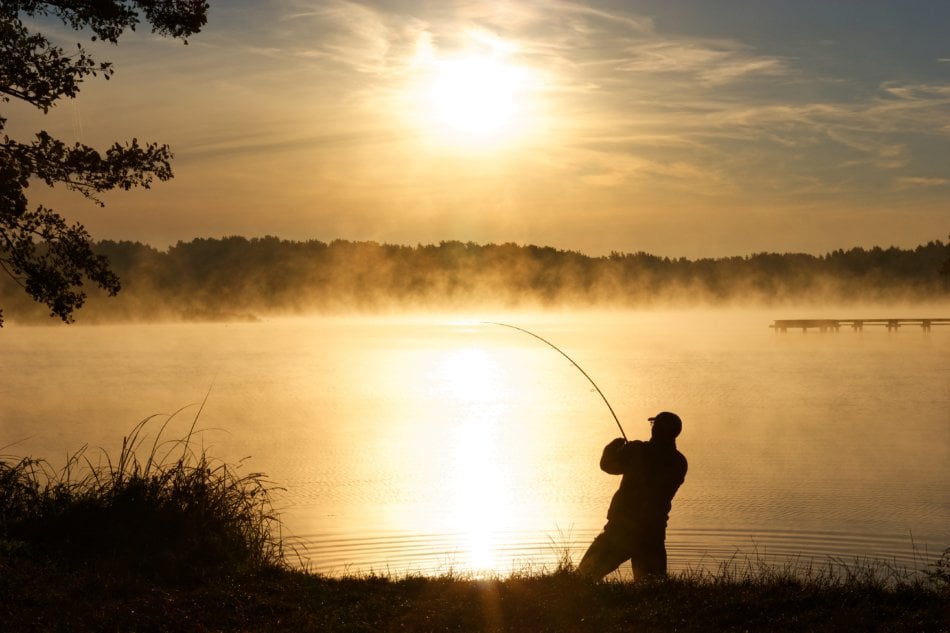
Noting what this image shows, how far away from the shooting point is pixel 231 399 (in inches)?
1474

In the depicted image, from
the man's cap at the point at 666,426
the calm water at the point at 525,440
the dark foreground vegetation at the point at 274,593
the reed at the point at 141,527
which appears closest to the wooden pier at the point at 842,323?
the calm water at the point at 525,440

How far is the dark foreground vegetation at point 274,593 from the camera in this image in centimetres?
717

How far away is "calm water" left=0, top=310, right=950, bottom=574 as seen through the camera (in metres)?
14.0

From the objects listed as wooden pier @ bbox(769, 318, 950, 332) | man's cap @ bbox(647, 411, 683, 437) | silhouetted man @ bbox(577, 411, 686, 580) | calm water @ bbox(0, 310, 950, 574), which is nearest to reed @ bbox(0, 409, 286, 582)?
calm water @ bbox(0, 310, 950, 574)

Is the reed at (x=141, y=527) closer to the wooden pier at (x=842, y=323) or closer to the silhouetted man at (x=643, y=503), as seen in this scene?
the silhouetted man at (x=643, y=503)

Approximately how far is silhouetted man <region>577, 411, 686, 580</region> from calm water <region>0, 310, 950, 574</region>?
2452 millimetres

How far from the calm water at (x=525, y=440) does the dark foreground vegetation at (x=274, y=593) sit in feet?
10.8

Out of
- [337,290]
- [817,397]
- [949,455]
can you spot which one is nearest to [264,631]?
[949,455]

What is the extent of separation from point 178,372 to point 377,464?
30305 mm

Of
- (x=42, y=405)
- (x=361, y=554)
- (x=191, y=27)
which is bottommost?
(x=361, y=554)

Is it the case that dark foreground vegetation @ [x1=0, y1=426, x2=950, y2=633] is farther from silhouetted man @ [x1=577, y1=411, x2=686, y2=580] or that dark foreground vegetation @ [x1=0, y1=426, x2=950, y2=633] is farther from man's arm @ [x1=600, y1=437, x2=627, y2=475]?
man's arm @ [x1=600, y1=437, x2=627, y2=475]

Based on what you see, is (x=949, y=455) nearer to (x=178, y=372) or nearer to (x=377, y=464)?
(x=377, y=464)

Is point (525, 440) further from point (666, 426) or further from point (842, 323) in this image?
point (842, 323)

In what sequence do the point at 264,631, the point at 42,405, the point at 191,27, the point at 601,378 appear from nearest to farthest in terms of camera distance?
1. the point at 264,631
2. the point at 191,27
3. the point at 42,405
4. the point at 601,378
